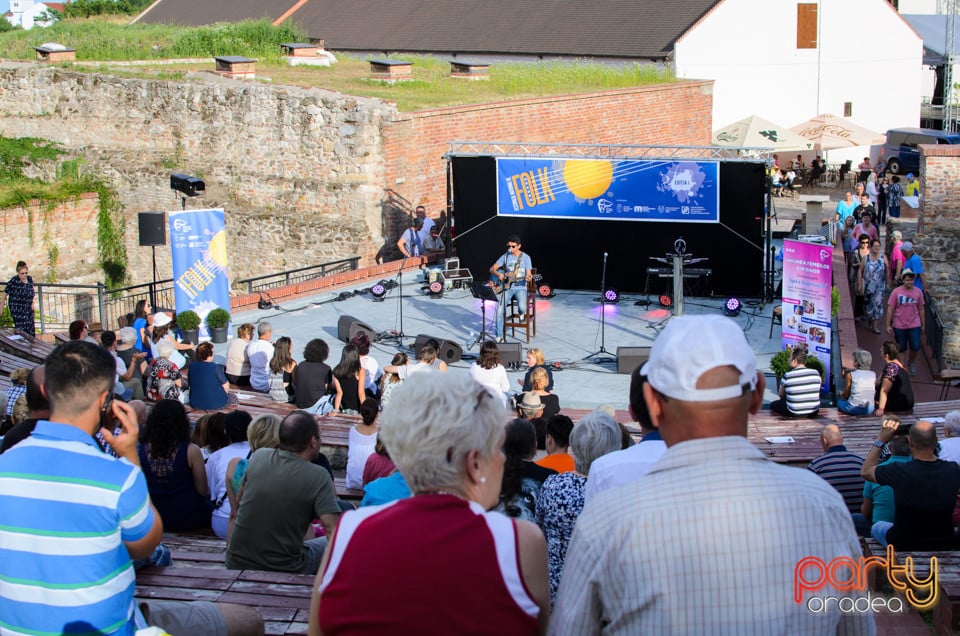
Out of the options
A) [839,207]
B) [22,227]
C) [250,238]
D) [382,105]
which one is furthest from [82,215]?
[839,207]

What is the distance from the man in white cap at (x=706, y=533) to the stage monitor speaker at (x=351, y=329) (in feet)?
42.4

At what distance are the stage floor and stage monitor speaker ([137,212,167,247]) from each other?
1906 mm

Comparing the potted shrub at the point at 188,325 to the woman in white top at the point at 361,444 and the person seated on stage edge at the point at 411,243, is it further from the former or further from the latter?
the woman in white top at the point at 361,444

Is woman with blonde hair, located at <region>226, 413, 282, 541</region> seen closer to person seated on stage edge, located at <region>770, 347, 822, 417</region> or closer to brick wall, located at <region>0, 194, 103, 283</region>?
person seated on stage edge, located at <region>770, 347, 822, 417</region>

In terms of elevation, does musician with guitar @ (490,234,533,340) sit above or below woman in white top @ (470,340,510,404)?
above

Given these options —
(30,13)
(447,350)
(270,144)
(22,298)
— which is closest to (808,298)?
(447,350)

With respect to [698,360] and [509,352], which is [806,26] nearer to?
[509,352]

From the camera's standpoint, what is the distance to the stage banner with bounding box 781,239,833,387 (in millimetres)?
12562

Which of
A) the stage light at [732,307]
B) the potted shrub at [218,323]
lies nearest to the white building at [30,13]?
the potted shrub at [218,323]

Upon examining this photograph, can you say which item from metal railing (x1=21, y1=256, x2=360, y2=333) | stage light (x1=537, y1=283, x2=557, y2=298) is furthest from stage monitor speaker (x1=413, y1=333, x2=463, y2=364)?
metal railing (x1=21, y1=256, x2=360, y2=333)

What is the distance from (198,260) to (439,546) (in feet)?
43.5

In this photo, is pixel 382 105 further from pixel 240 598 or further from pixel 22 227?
pixel 240 598

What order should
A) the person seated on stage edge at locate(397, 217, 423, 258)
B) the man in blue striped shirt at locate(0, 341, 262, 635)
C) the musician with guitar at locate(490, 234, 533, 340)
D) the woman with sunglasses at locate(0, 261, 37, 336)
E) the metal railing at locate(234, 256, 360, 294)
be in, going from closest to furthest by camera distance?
the man in blue striped shirt at locate(0, 341, 262, 635) → the musician with guitar at locate(490, 234, 533, 340) → the woman with sunglasses at locate(0, 261, 37, 336) → the person seated on stage edge at locate(397, 217, 423, 258) → the metal railing at locate(234, 256, 360, 294)

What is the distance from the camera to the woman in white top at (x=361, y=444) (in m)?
7.45
